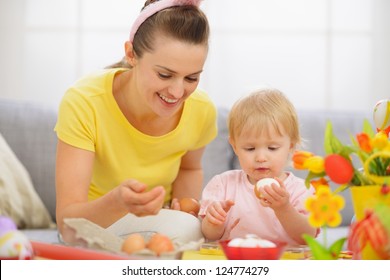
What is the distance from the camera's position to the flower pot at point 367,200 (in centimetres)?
98

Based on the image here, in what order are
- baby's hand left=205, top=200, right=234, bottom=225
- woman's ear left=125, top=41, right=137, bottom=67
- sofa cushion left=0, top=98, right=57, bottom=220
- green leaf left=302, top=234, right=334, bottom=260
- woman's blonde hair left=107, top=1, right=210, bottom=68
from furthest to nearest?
1. sofa cushion left=0, top=98, right=57, bottom=220
2. woman's ear left=125, top=41, right=137, bottom=67
3. woman's blonde hair left=107, top=1, right=210, bottom=68
4. baby's hand left=205, top=200, right=234, bottom=225
5. green leaf left=302, top=234, right=334, bottom=260

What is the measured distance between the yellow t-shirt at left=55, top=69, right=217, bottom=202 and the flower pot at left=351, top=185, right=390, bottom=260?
75cm

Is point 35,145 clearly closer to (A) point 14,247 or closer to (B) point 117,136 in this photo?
(B) point 117,136

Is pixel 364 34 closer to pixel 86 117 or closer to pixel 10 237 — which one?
pixel 86 117

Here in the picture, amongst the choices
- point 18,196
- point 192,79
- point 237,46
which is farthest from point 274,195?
point 237,46

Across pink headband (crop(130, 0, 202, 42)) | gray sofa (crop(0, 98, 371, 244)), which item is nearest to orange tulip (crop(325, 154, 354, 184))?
pink headband (crop(130, 0, 202, 42))

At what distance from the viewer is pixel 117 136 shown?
1.70m

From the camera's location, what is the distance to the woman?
1.46 m

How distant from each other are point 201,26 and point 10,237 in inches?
29.2

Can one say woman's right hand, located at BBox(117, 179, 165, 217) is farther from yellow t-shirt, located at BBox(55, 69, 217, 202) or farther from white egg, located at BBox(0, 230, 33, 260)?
yellow t-shirt, located at BBox(55, 69, 217, 202)

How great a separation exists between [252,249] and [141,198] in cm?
19

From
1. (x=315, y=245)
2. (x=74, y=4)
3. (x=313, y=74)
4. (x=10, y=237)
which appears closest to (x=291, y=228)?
(x=315, y=245)

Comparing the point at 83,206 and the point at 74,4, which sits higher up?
the point at 74,4
